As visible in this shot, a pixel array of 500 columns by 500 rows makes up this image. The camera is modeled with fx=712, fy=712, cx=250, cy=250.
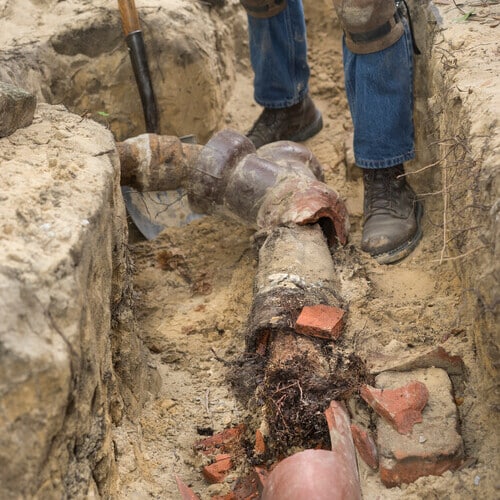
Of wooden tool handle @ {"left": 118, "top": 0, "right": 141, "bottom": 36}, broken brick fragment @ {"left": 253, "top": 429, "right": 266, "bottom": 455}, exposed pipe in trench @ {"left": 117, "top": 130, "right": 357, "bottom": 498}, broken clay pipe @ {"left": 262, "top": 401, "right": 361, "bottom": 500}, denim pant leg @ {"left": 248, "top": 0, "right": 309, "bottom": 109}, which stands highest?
wooden tool handle @ {"left": 118, "top": 0, "right": 141, "bottom": 36}

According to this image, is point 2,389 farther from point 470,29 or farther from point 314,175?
point 470,29

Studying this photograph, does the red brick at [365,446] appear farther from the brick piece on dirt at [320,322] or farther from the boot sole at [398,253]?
the boot sole at [398,253]

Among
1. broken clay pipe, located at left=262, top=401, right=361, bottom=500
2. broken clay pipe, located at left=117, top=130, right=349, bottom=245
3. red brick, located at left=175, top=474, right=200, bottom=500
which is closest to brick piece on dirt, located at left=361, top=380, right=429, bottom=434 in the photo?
broken clay pipe, located at left=262, top=401, right=361, bottom=500

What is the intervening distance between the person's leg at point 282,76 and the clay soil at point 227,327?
286mm

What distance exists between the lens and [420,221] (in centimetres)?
334

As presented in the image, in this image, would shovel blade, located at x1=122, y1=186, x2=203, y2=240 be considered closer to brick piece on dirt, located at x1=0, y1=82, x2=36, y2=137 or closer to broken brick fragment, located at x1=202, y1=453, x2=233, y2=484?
brick piece on dirt, located at x1=0, y1=82, x2=36, y2=137

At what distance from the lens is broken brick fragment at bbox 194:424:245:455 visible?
7.63 ft

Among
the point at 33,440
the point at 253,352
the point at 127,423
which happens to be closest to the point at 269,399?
the point at 253,352

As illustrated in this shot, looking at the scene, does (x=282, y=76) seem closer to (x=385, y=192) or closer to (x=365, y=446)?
(x=385, y=192)

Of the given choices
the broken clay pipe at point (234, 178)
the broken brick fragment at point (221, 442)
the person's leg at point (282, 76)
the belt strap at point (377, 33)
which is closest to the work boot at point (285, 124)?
the person's leg at point (282, 76)

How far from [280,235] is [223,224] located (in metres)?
0.87

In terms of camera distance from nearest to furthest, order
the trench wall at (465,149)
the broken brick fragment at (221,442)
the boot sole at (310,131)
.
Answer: the trench wall at (465,149)
the broken brick fragment at (221,442)
the boot sole at (310,131)

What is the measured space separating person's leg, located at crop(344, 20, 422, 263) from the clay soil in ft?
0.34

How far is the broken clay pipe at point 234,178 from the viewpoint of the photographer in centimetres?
303
